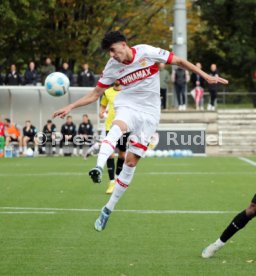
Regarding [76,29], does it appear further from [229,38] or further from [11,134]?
[229,38]

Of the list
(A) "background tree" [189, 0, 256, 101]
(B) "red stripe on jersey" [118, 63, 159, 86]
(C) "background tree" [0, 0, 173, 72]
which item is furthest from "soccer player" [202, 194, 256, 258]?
(A) "background tree" [189, 0, 256, 101]

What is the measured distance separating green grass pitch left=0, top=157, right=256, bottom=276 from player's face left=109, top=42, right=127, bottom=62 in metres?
2.28

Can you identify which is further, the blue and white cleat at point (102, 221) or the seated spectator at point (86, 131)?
the seated spectator at point (86, 131)

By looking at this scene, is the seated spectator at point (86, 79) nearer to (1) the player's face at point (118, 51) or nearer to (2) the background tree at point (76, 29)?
(2) the background tree at point (76, 29)

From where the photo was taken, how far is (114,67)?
37.5 ft

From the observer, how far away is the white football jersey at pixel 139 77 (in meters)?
11.4

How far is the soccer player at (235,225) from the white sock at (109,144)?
1559mm

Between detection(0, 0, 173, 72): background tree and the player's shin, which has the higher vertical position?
the player's shin

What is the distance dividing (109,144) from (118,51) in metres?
1.23

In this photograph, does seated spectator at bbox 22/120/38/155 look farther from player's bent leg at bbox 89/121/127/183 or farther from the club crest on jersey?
player's bent leg at bbox 89/121/127/183

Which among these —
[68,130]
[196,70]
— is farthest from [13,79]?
[196,70]

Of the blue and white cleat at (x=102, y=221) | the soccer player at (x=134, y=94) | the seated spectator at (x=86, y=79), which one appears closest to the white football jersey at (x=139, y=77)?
the soccer player at (x=134, y=94)

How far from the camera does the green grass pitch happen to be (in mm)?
9430

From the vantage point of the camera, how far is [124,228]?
1243 cm
